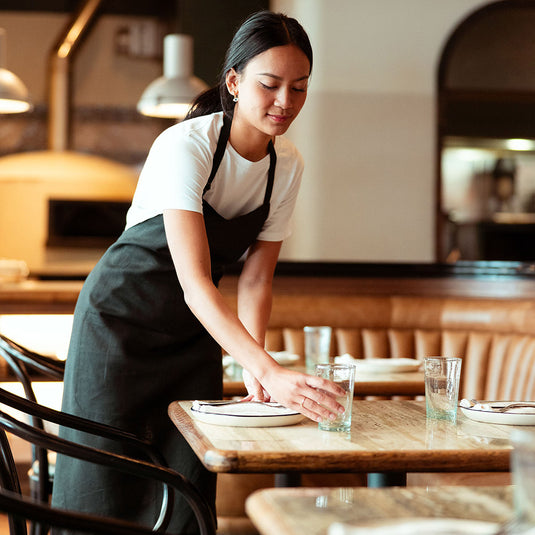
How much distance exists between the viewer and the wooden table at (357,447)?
1191mm

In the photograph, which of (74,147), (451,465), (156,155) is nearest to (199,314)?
(156,155)

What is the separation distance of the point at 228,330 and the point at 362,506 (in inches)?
24.2

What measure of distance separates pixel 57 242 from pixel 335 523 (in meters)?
6.37

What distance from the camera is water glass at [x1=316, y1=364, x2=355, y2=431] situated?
4.53ft

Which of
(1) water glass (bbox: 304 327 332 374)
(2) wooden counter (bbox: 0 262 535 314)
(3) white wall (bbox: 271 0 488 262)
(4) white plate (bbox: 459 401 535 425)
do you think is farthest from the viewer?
(3) white wall (bbox: 271 0 488 262)

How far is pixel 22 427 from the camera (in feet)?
4.31

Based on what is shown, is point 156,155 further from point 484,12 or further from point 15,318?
point 484,12

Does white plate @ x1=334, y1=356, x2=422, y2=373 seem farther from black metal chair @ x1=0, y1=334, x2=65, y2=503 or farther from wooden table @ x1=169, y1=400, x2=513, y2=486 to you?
wooden table @ x1=169, y1=400, x2=513, y2=486

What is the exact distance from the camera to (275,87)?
1.61 m

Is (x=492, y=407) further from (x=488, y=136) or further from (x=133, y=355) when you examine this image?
(x=488, y=136)

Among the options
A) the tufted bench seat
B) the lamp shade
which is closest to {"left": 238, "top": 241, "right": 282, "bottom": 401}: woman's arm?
the tufted bench seat

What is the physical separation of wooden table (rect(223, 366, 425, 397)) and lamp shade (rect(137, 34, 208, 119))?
234 cm

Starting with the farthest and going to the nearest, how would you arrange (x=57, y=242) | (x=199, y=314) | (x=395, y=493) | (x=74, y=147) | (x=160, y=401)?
1. (x=74, y=147)
2. (x=57, y=242)
3. (x=160, y=401)
4. (x=199, y=314)
5. (x=395, y=493)

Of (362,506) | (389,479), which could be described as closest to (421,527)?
(362,506)
